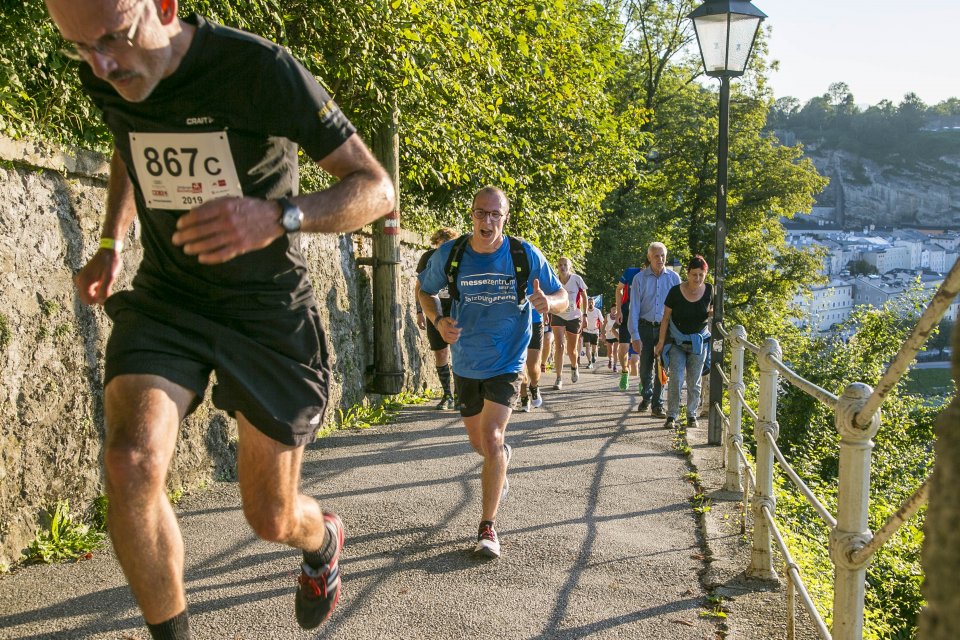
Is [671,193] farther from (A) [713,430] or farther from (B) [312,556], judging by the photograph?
(B) [312,556]

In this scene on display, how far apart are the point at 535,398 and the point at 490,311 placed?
20.5 feet

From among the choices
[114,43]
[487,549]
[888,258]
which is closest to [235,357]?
[114,43]

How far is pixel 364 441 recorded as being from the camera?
30.0ft

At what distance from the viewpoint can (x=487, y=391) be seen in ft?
18.4

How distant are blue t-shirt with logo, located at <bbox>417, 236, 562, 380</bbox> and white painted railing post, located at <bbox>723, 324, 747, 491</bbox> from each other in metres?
1.73

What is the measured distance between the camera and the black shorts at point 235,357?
115 inches

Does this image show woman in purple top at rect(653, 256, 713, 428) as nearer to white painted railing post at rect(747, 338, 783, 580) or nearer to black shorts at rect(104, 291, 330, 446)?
white painted railing post at rect(747, 338, 783, 580)

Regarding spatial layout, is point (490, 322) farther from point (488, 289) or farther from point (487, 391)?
point (487, 391)

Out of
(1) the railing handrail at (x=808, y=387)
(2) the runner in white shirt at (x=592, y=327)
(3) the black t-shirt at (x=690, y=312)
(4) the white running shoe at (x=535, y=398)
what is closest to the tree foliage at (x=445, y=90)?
(2) the runner in white shirt at (x=592, y=327)

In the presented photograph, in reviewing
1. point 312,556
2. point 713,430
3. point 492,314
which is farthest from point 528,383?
point 312,556

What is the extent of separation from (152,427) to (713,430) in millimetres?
7630

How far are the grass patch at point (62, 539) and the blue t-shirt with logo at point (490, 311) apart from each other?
229 centimetres

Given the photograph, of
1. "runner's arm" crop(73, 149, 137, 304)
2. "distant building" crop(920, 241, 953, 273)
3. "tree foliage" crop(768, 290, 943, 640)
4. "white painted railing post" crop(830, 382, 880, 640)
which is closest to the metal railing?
"white painted railing post" crop(830, 382, 880, 640)

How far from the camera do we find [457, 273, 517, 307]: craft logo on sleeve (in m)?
5.82
